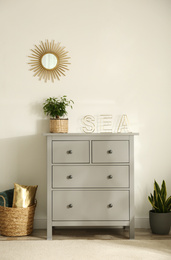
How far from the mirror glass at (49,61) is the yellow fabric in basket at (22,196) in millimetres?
1315

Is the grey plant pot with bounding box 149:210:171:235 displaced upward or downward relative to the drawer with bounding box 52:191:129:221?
downward

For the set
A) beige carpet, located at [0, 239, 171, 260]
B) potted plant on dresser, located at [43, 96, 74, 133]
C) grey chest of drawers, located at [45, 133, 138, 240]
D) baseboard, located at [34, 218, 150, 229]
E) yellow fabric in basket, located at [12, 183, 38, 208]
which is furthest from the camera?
baseboard, located at [34, 218, 150, 229]

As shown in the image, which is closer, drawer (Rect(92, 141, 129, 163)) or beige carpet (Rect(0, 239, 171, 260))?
beige carpet (Rect(0, 239, 171, 260))

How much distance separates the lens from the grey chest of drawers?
10.5 ft

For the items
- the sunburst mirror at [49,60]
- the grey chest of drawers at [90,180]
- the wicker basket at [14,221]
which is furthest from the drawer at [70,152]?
the sunburst mirror at [49,60]

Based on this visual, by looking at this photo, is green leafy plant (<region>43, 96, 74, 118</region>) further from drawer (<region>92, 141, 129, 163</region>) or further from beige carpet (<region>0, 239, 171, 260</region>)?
beige carpet (<region>0, 239, 171, 260</region>)

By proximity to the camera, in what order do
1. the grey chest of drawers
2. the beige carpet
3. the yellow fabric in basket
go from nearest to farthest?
the beige carpet → the grey chest of drawers → the yellow fabric in basket

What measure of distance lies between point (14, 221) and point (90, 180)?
0.85 meters

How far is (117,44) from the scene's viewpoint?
12.1 feet

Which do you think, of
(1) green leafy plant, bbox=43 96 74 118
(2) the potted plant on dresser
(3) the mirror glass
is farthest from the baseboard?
(3) the mirror glass

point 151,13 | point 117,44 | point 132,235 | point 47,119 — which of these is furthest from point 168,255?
point 151,13

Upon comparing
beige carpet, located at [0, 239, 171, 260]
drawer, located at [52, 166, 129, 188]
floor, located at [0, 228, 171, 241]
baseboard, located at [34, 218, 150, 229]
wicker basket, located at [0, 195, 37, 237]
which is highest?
drawer, located at [52, 166, 129, 188]

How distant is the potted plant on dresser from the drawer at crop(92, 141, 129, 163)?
0.42m

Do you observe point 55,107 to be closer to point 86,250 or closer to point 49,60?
point 49,60
